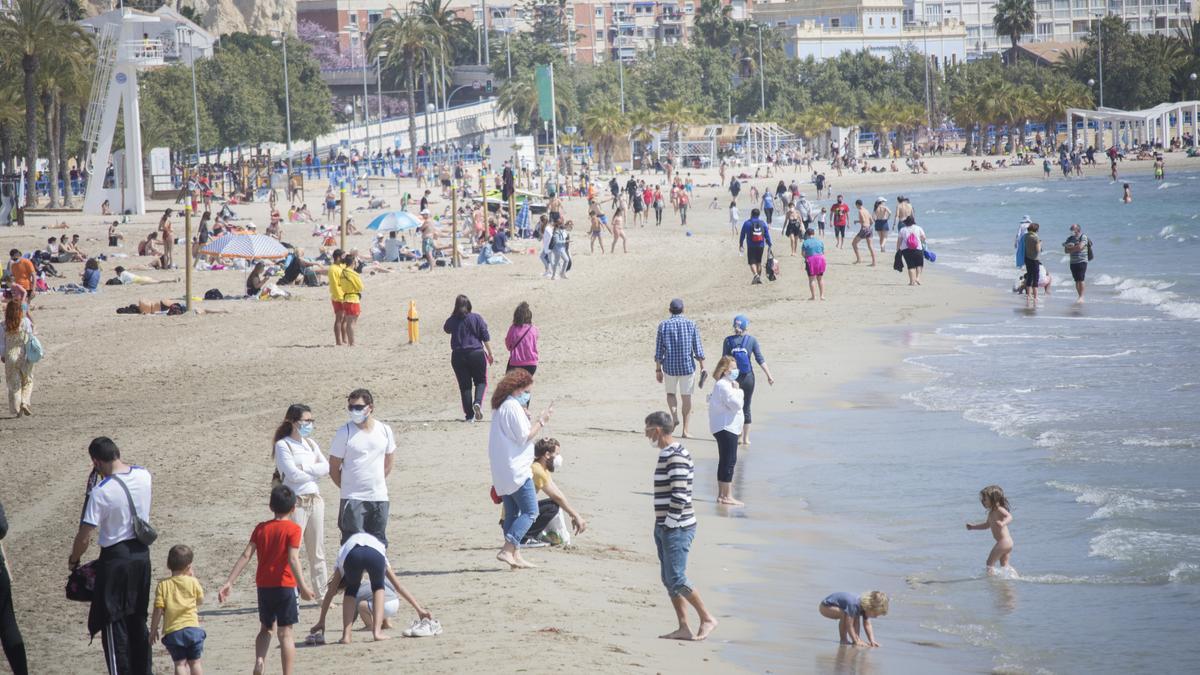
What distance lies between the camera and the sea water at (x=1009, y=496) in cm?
951

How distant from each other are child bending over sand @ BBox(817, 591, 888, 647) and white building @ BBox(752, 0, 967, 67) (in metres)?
129

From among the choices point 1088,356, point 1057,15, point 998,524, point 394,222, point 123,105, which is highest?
point 1057,15

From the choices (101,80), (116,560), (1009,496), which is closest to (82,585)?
(116,560)

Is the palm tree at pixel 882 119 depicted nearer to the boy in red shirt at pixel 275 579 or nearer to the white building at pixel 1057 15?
the white building at pixel 1057 15

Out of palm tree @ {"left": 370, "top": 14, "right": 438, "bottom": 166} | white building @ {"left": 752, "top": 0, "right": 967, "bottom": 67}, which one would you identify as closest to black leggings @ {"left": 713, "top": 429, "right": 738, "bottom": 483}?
palm tree @ {"left": 370, "top": 14, "right": 438, "bottom": 166}

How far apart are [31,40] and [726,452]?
48.0m

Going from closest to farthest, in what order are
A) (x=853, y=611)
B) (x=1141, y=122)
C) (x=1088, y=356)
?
(x=853, y=611), (x=1088, y=356), (x=1141, y=122)

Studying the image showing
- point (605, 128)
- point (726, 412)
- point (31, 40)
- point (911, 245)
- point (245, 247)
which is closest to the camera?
point (726, 412)

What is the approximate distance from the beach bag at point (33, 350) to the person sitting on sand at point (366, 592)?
9468 millimetres

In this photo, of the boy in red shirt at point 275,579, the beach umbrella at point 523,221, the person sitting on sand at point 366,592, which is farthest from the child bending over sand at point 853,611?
the beach umbrella at point 523,221

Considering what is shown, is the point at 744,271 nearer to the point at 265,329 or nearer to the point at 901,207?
the point at 901,207

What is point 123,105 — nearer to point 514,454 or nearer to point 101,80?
point 101,80

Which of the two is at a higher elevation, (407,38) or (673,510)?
(407,38)

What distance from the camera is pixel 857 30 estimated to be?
142 metres
